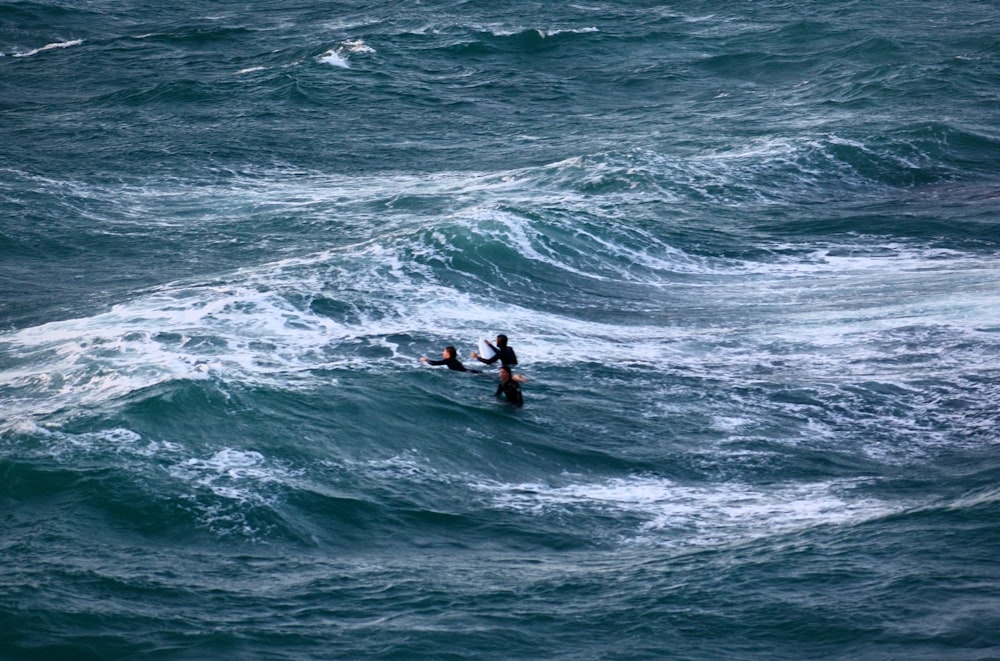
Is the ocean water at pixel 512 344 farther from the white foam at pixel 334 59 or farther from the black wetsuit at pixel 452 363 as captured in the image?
the white foam at pixel 334 59

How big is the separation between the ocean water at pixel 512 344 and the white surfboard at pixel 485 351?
1.75ft

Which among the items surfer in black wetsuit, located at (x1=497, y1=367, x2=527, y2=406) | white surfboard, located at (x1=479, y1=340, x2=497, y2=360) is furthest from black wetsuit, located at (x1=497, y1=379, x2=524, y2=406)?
white surfboard, located at (x1=479, y1=340, x2=497, y2=360)

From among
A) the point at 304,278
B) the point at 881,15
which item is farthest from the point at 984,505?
the point at 881,15

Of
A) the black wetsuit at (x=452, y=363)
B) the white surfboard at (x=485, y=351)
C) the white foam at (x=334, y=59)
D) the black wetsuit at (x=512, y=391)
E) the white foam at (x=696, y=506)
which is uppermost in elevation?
the white foam at (x=334, y=59)

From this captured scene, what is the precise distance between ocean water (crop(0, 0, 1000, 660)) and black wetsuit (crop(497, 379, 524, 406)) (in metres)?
0.14

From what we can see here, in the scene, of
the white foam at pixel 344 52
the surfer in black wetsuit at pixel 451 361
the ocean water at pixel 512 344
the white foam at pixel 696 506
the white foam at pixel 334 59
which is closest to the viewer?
the ocean water at pixel 512 344

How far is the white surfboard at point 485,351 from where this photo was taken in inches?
681

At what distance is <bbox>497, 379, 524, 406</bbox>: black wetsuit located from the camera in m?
16.9

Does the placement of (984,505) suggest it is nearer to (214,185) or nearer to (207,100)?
(214,185)

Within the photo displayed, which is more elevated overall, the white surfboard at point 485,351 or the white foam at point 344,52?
the white foam at point 344,52

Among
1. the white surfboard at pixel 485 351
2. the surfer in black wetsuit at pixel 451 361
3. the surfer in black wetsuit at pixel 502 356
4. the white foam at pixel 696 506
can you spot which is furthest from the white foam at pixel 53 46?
the white foam at pixel 696 506

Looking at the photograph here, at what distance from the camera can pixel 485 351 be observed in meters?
17.3

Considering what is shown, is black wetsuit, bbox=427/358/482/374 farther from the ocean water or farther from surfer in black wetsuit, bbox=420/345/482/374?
the ocean water

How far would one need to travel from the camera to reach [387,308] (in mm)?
20484
